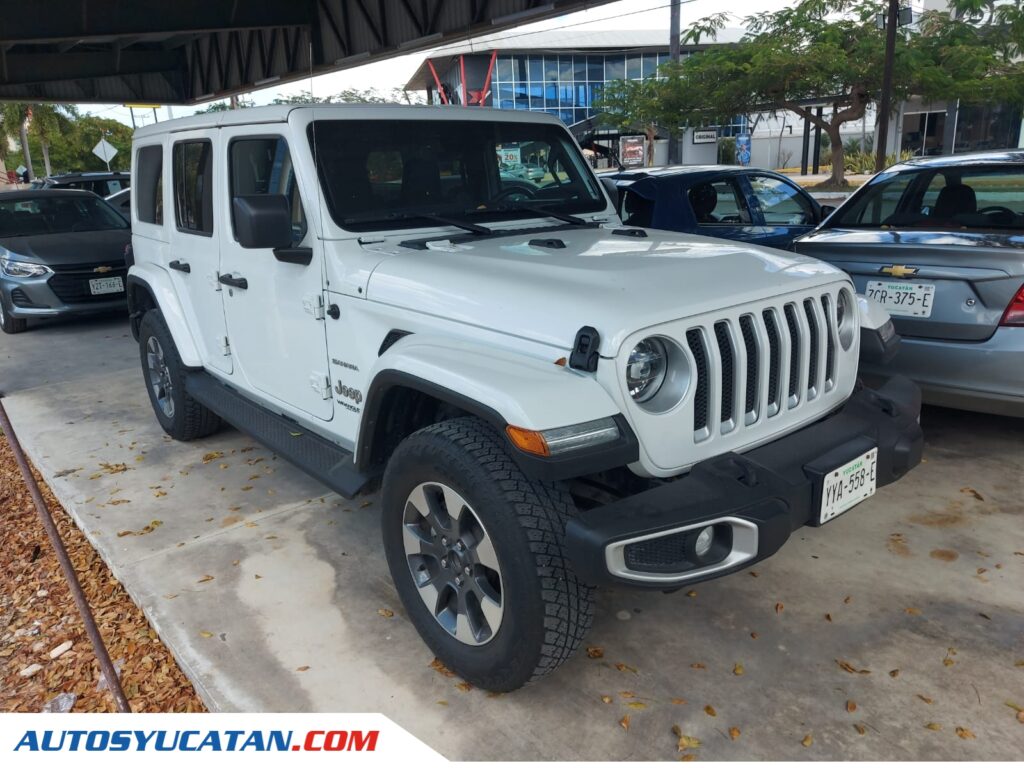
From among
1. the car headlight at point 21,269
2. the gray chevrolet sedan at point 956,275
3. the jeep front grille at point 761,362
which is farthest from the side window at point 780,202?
the car headlight at point 21,269

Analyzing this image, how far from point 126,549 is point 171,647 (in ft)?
3.23

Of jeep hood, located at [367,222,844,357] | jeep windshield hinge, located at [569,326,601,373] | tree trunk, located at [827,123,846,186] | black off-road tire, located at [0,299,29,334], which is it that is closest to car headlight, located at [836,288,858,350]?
jeep hood, located at [367,222,844,357]

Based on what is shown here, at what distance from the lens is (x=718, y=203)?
22.1ft

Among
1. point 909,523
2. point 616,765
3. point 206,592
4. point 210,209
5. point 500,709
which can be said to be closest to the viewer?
point 616,765

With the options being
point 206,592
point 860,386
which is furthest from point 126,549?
point 860,386

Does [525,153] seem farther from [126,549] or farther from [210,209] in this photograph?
[126,549]

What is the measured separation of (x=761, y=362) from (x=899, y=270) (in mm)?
2025

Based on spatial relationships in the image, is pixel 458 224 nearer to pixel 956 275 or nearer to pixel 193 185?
pixel 193 185

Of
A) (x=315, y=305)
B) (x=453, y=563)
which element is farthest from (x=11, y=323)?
(x=453, y=563)

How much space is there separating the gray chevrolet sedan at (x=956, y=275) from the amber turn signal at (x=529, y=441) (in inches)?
75.6

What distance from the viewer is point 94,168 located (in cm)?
5278

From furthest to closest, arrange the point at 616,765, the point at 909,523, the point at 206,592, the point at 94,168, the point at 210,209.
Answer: the point at 94,168, the point at 210,209, the point at 909,523, the point at 206,592, the point at 616,765

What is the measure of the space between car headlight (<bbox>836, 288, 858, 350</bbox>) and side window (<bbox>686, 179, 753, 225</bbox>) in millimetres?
3526

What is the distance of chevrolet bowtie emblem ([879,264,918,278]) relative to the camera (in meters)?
4.17
